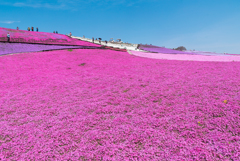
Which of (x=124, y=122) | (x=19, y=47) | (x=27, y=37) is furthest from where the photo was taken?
(x=27, y=37)

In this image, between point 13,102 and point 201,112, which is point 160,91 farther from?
point 13,102

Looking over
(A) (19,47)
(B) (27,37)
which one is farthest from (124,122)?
(B) (27,37)

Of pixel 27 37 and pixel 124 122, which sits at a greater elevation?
pixel 27 37

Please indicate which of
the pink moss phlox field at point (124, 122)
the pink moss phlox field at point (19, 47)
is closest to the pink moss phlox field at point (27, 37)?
the pink moss phlox field at point (19, 47)

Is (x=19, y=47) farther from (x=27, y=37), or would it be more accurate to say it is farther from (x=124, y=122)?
(x=124, y=122)

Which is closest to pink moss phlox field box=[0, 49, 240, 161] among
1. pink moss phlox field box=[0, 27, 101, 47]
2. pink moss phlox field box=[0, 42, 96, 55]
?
pink moss phlox field box=[0, 42, 96, 55]

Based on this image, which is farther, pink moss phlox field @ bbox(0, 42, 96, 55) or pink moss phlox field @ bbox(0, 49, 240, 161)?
pink moss phlox field @ bbox(0, 42, 96, 55)

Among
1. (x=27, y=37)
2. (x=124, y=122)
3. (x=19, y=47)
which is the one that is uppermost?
(x=27, y=37)

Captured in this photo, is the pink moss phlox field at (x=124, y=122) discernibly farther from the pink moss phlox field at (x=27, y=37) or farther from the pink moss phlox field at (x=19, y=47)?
the pink moss phlox field at (x=27, y=37)

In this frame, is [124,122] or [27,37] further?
[27,37]

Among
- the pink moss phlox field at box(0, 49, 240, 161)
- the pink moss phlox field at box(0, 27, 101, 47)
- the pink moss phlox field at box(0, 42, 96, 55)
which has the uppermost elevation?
the pink moss phlox field at box(0, 27, 101, 47)

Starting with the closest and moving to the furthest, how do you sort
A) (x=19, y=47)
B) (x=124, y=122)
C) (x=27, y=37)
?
(x=124, y=122) → (x=19, y=47) → (x=27, y=37)

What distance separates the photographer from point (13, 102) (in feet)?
21.2

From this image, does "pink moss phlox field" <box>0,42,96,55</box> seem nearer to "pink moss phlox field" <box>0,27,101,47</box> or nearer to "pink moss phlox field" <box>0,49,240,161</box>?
"pink moss phlox field" <box>0,27,101,47</box>
